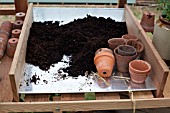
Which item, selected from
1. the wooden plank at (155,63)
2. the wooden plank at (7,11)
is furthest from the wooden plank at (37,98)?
the wooden plank at (7,11)

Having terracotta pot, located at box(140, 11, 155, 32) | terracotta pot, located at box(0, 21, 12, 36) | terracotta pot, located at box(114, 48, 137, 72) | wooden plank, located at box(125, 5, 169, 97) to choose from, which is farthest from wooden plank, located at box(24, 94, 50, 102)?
terracotta pot, located at box(140, 11, 155, 32)

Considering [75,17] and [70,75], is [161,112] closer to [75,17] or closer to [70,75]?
[70,75]

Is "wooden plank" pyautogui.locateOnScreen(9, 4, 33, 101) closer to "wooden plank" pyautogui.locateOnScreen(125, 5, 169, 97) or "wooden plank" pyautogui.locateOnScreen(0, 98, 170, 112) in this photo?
"wooden plank" pyautogui.locateOnScreen(0, 98, 170, 112)

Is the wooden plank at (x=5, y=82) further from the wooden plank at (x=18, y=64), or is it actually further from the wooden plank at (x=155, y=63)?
the wooden plank at (x=155, y=63)

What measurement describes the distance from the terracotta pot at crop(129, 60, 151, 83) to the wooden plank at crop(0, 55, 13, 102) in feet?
1.88

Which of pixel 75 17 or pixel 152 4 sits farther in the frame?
pixel 152 4

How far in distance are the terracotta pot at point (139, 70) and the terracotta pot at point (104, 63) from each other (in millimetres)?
94

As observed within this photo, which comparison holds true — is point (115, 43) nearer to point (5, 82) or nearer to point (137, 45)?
point (137, 45)

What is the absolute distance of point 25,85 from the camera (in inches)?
46.1

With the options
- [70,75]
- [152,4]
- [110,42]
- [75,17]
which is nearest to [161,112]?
[110,42]

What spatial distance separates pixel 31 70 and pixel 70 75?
0.68 feet

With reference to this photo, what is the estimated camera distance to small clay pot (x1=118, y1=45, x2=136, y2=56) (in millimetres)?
1236

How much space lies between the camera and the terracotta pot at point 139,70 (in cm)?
115

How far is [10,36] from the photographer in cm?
163
